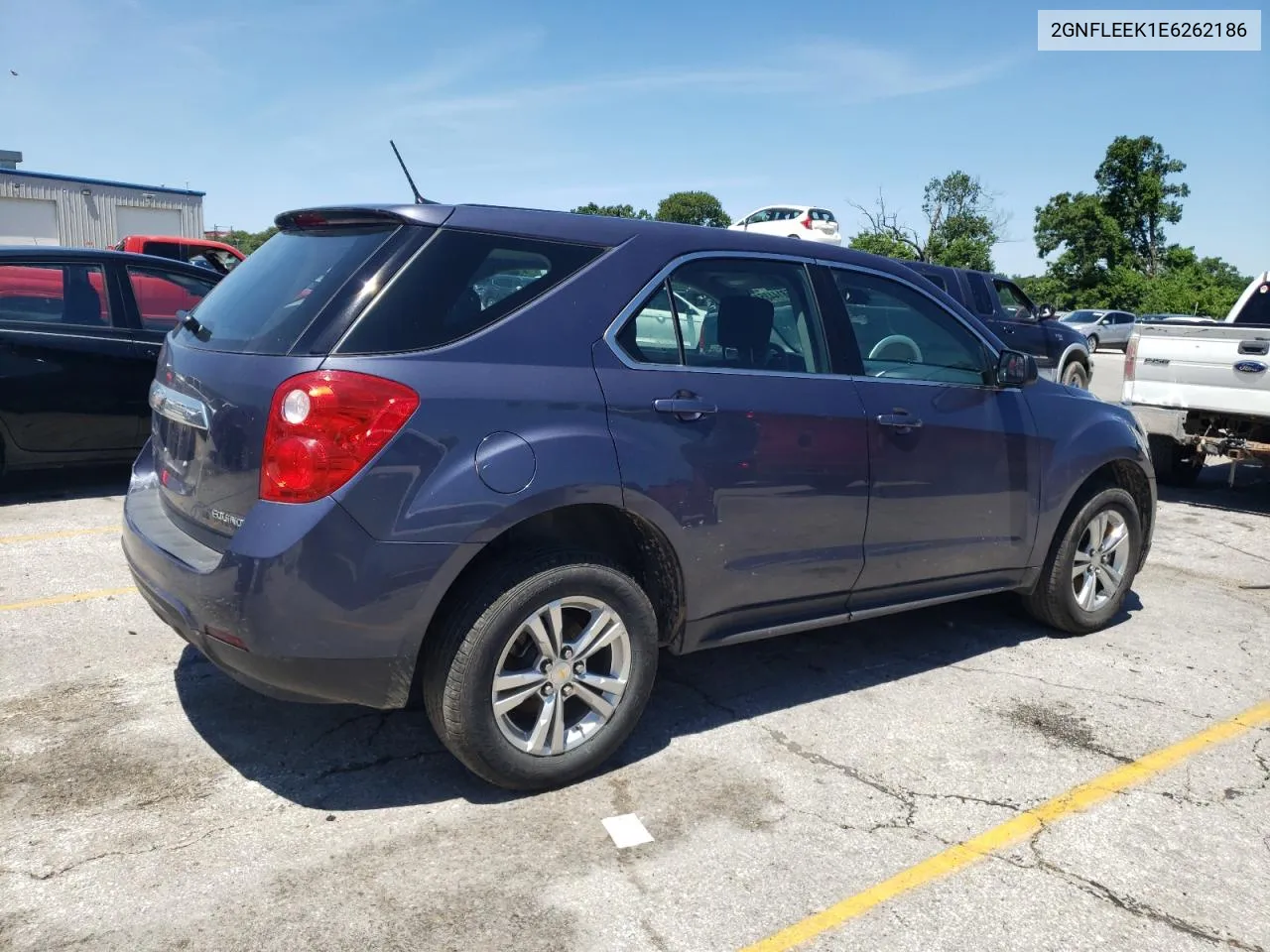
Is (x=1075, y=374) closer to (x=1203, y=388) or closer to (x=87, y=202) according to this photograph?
(x=1203, y=388)

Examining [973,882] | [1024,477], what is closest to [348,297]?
[973,882]

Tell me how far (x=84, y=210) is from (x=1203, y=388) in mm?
39397

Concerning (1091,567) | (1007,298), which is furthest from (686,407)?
(1007,298)

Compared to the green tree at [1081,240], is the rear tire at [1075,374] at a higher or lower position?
lower

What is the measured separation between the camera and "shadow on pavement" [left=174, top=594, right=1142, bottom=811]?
347 centimetres

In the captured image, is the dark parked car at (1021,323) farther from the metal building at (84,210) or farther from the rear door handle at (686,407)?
the metal building at (84,210)

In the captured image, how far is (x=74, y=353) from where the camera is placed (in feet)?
23.5

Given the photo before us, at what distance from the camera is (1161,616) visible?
573cm

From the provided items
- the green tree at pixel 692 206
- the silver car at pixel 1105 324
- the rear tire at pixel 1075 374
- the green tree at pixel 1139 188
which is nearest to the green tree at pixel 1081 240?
the green tree at pixel 1139 188

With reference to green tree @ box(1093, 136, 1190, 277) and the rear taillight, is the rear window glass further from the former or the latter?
green tree @ box(1093, 136, 1190, 277)

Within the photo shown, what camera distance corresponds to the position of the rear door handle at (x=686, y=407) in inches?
139

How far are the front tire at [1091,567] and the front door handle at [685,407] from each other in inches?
92.9

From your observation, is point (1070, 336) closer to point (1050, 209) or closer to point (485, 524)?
point (485, 524)

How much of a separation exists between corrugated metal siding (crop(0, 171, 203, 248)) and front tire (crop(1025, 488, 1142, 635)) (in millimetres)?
39238
